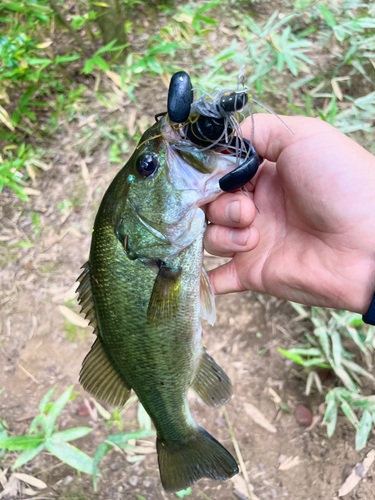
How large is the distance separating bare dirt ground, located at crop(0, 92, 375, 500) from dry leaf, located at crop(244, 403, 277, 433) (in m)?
0.02

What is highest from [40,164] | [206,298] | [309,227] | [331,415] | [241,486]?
[309,227]

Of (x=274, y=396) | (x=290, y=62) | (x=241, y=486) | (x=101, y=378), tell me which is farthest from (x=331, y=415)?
(x=290, y=62)

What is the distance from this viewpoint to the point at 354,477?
7.15 ft

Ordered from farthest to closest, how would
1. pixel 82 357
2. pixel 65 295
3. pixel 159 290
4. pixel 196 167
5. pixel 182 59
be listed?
pixel 182 59 → pixel 65 295 → pixel 82 357 → pixel 159 290 → pixel 196 167

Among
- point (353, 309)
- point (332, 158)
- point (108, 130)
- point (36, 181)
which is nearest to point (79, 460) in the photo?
point (353, 309)

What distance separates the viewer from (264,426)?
93.7 inches

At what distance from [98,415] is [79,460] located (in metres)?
0.76

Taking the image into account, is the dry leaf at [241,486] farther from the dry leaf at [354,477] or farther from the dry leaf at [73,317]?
the dry leaf at [73,317]

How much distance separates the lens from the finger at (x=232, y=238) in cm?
161

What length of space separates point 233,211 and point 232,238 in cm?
17

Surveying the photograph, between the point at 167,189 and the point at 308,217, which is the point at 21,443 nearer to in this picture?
the point at 167,189

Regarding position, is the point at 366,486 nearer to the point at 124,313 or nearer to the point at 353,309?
the point at 353,309

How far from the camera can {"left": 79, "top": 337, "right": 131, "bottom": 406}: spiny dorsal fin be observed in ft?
5.30

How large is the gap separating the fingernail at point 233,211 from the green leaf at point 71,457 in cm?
148
